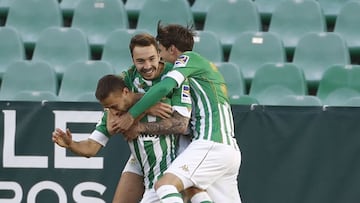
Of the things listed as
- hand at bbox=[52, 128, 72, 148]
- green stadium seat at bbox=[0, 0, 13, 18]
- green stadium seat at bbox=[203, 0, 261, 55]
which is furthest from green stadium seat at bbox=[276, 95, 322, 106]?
green stadium seat at bbox=[0, 0, 13, 18]

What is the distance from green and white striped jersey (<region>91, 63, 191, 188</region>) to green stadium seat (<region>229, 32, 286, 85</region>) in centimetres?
309

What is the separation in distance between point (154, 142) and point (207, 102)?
400mm

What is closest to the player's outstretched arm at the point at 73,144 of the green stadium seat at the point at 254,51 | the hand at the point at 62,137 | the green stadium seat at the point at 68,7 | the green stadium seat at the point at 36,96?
the hand at the point at 62,137

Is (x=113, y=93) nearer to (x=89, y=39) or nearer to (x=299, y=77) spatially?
(x=299, y=77)

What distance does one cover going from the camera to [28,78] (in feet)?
29.3

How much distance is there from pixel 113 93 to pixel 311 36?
11.9 ft

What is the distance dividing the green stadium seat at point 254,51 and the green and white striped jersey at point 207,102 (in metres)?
3.05

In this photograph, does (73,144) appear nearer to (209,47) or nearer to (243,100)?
(243,100)

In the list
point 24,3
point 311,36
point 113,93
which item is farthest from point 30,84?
point 113,93

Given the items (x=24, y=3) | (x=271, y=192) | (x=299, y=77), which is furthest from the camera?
(x=24, y=3)

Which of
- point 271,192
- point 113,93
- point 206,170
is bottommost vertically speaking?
point 271,192

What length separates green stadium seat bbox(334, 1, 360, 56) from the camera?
364 inches

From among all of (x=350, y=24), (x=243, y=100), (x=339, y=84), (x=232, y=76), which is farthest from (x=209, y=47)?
(x=350, y=24)

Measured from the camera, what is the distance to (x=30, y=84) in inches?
352
